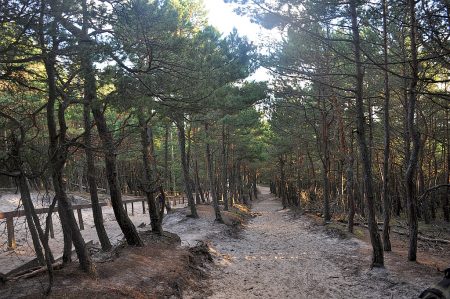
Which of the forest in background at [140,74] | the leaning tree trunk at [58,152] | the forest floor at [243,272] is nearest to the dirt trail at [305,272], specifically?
the forest floor at [243,272]

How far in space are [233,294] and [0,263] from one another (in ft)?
20.7

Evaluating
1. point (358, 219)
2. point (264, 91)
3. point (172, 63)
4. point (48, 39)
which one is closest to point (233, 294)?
point (172, 63)

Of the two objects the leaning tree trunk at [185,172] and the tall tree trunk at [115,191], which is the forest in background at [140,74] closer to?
the tall tree trunk at [115,191]

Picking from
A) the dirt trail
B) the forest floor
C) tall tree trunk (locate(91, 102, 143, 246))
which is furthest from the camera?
tall tree trunk (locate(91, 102, 143, 246))

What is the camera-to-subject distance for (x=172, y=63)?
8516mm

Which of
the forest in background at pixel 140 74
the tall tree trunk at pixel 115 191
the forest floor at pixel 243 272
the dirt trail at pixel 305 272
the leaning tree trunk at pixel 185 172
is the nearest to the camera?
the forest in background at pixel 140 74

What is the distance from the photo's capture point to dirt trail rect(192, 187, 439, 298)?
29.3 feet

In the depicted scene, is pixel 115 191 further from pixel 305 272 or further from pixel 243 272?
pixel 305 272

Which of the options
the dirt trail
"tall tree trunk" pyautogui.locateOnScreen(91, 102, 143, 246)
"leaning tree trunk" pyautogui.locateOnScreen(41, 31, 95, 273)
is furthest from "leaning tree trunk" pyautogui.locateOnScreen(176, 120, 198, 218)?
"leaning tree trunk" pyautogui.locateOnScreen(41, 31, 95, 273)

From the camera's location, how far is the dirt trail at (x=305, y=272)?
8945 millimetres

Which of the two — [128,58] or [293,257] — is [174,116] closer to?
[128,58]

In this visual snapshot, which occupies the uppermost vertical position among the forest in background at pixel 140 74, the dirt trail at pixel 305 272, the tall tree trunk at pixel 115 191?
the forest in background at pixel 140 74

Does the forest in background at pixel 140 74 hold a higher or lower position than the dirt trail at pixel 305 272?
higher

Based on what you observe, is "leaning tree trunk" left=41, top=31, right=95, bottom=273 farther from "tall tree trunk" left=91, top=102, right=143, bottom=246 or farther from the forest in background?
"tall tree trunk" left=91, top=102, right=143, bottom=246
